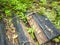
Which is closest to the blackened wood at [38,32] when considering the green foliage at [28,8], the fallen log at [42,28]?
the fallen log at [42,28]

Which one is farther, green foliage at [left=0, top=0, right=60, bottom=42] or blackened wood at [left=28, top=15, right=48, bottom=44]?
green foliage at [left=0, top=0, right=60, bottom=42]

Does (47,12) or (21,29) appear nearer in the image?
(21,29)

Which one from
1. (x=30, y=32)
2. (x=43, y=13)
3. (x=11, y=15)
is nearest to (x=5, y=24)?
(x=11, y=15)

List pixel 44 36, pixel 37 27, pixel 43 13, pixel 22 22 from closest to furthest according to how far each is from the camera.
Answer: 1. pixel 44 36
2. pixel 37 27
3. pixel 22 22
4. pixel 43 13

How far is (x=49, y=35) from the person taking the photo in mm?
2619

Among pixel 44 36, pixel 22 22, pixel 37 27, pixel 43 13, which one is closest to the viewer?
pixel 44 36

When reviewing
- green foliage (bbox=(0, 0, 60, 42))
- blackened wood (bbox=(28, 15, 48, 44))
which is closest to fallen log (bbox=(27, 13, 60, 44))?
blackened wood (bbox=(28, 15, 48, 44))

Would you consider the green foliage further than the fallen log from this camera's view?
Yes

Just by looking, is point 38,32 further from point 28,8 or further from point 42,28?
point 28,8

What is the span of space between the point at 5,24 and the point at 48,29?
0.78 meters

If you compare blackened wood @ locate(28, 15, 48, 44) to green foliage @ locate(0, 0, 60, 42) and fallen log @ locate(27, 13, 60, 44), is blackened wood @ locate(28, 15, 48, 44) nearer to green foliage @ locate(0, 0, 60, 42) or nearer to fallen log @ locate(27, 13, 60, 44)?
fallen log @ locate(27, 13, 60, 44)

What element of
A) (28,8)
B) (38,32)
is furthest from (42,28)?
(28,8)

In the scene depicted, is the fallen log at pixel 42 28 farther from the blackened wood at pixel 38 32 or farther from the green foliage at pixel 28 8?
the green foliage at pixel 28 8

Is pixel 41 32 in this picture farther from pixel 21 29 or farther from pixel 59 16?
pixel 59 16
